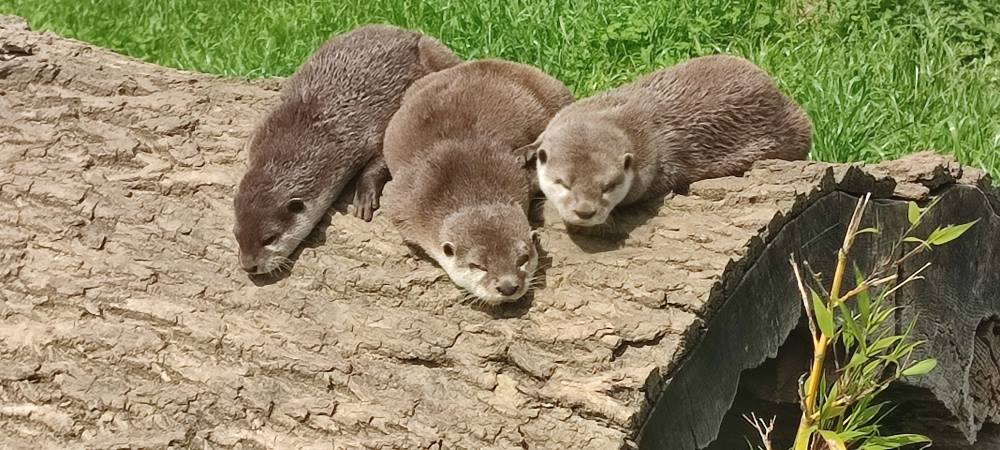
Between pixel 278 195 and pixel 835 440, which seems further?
pixel 278 195

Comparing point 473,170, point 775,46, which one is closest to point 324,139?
point 473,170

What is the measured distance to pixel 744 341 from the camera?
112 inches

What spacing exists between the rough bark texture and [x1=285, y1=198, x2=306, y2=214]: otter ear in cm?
11

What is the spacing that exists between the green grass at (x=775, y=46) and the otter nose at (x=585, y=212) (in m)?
2.03

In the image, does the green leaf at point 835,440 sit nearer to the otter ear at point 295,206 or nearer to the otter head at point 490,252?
the otter head at point 490,252

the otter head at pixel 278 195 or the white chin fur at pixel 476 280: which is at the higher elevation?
the white chin fur at pixel 476 280

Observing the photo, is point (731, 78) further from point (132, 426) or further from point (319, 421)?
point (132, 426)

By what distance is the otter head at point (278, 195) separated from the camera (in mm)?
3346

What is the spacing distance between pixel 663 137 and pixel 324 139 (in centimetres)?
114

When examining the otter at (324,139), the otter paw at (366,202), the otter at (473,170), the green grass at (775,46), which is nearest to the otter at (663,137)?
the otter at (473,170)

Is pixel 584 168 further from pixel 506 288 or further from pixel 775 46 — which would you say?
pixel 775 46

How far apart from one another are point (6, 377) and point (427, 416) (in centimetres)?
134

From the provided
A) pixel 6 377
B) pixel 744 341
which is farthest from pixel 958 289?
pixel 6 377

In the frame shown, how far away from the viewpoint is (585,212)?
3.11 meters
